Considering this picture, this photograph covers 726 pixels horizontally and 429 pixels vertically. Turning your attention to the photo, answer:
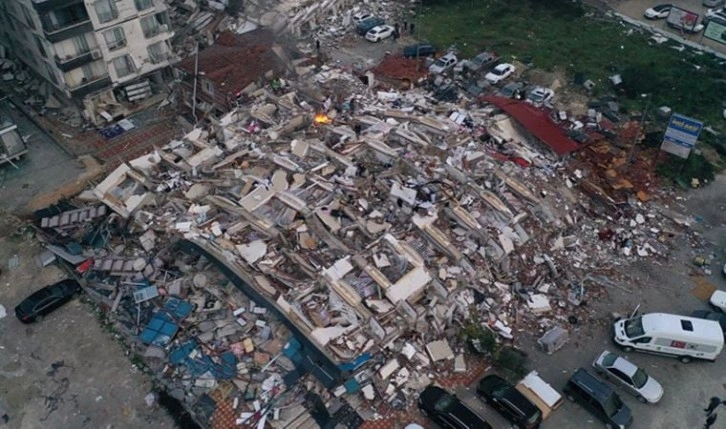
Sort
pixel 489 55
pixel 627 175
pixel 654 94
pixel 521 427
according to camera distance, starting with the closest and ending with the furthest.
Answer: pixel 521 427 → pixel 627 175 → pixel 654 94 → pixel 489 55

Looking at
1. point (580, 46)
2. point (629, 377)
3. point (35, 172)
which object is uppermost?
point (35, 172)

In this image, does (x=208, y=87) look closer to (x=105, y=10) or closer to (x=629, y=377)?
(x=105, y=10)

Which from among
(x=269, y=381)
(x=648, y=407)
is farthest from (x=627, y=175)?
(x=269, y=381)

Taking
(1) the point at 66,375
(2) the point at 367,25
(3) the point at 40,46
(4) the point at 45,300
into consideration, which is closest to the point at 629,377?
(1) the point at 66,375

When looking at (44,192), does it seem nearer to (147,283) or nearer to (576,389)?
(147,283)

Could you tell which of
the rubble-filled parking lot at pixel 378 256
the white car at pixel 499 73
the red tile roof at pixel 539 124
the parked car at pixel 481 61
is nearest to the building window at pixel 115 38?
the rubble-filled parking lot at pixel 378 256
